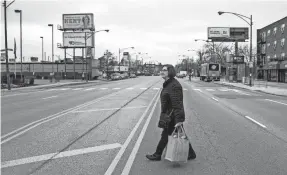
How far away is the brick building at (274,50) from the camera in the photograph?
58.0 metres

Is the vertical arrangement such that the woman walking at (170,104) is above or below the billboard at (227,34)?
below

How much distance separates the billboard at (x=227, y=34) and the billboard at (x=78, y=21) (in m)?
32.5

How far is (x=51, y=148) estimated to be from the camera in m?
7.40

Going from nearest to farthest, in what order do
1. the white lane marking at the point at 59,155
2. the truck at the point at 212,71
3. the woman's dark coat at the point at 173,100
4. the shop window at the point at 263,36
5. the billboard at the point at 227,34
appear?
the woman's dark coat at the point at 173,100, the white lane marking at the point at 59,155, the truck at the point at 212,71, the shop window at the point at 263,36, the billboard at the point at 227,34

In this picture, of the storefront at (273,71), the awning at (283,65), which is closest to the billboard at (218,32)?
the storefront at (273,71)

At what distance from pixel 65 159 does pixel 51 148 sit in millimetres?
1057

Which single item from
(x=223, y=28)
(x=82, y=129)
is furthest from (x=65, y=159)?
(x=223, y=28)

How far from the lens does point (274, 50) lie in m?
64.7

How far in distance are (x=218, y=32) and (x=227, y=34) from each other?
8.19ft

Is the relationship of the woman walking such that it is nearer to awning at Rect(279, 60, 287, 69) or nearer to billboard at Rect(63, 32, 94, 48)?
awning at Rect(279, 60, 287, 69)

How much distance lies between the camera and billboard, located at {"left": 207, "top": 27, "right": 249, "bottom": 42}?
89.1m

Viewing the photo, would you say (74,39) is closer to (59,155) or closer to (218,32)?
(218,32)

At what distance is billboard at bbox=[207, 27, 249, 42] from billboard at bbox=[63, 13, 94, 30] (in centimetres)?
3249

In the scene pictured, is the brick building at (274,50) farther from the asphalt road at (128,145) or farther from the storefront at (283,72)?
the asphalt road at (128,145)
